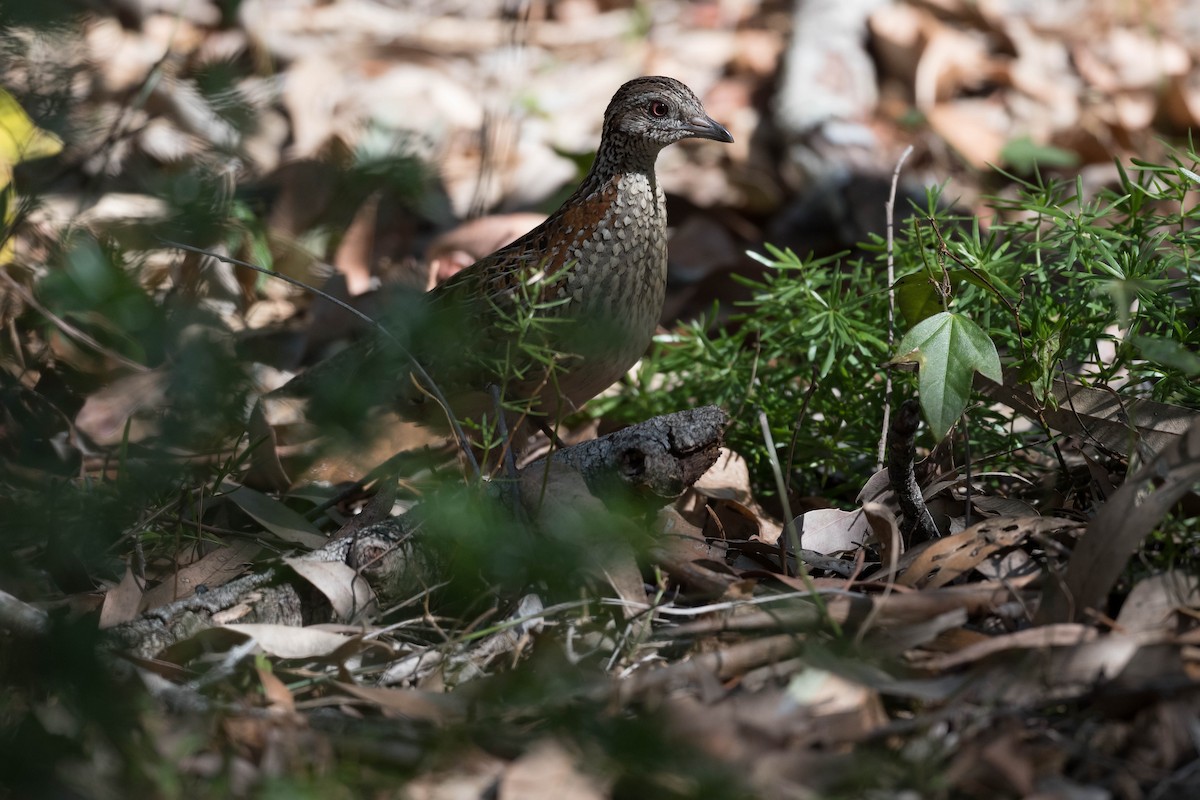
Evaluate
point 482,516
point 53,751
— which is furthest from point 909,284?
point 53,751

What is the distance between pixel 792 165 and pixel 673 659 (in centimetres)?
473

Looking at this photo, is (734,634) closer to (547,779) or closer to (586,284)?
(547,779)

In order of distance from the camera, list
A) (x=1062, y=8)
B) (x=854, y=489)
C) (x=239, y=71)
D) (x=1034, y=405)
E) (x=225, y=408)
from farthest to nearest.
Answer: (x=1062, y=8), (x=854, y=489), (x=1034, y=405), (x=239, y=71), (x=225, y=408)

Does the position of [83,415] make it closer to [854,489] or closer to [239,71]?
[239,71]

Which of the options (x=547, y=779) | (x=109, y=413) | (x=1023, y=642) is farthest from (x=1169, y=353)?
(x=109, y=413)

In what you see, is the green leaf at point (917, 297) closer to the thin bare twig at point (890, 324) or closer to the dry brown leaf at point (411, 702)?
the thin bare twig at point (890, 324)

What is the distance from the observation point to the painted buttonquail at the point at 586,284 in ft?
12.2

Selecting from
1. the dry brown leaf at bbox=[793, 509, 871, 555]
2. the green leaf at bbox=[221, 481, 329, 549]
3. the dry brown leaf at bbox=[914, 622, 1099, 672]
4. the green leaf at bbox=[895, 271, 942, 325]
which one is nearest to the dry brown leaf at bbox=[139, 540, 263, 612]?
the green leaf at bbox=[221, 481, 329, 549]

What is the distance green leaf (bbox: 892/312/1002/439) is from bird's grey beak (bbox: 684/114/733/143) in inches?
59.7

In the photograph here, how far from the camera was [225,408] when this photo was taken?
2.21m

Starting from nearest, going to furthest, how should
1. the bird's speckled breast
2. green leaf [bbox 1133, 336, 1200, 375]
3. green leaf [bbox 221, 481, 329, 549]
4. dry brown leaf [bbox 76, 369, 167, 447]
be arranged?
1. green leaf [bbox 1133, 336, 1200, 375]
2. green leaf [bbox 221, 481, 329, 549]
3. the bird's speckled breast
4. dry brown leaf [bbox 76, 369, 167, 447]

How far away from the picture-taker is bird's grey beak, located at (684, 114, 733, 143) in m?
4.33

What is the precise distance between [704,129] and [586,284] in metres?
0.86

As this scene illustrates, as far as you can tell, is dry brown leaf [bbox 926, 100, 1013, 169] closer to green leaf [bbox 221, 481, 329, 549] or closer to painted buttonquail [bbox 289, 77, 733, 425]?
painted buttonquail [bbox 289, 77, 733, 425]
